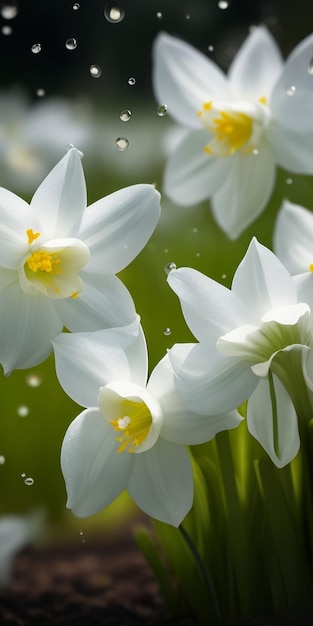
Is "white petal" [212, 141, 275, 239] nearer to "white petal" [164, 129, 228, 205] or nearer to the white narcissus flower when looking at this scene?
"white petal" [164, 129, 228, 205]

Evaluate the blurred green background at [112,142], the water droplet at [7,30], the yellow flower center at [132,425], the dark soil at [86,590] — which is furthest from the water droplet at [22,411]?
the water droplet at [7,30]

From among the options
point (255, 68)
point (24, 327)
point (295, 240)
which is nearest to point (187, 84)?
point (255, 68)

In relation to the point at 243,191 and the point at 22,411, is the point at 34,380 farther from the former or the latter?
the point at 243,191

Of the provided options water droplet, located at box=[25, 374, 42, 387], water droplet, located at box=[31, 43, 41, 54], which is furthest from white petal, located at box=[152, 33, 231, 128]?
water droplet, located at box=[25, 374, 42, 387]

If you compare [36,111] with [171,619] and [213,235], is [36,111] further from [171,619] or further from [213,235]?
[171,619]

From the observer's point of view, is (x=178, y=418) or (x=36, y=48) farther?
(x=36, y=48)

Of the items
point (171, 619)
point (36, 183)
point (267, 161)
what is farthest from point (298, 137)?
point (171, 619)
